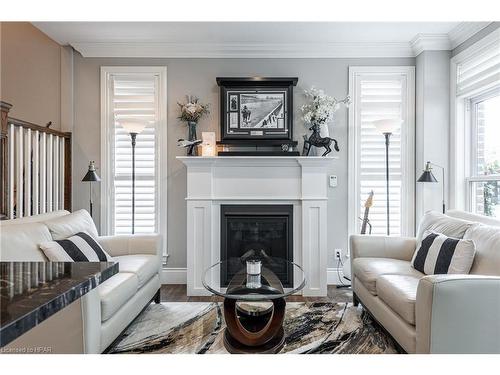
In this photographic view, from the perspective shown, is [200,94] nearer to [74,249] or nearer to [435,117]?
[74,249]

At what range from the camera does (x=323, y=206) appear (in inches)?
140

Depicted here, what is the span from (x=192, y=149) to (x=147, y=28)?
4.45 ft

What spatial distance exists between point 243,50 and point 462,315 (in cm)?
333

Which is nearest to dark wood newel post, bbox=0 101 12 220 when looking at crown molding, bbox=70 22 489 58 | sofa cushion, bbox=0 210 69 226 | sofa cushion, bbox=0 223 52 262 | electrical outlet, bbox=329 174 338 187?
sofa cushion, bbox=0 210 69 226

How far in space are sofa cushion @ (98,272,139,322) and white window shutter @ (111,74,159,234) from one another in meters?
1.49

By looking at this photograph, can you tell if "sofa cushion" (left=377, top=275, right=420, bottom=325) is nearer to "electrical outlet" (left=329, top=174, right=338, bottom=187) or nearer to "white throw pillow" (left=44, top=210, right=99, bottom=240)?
"electrical outlet" (left=329, top=174, right=338, bottom=187)

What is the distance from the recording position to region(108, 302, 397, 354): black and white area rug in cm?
230

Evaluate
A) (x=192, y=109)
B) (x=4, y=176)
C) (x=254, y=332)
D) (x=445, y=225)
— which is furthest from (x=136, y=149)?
(x=445, y=225)

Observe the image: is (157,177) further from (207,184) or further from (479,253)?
(479,253)

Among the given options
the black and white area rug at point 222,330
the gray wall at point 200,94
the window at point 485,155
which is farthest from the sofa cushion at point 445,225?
the gray wall at point 200,94

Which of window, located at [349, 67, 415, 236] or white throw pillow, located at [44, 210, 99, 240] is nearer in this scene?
white throw pillow, located at [44, 210, 99, 240]

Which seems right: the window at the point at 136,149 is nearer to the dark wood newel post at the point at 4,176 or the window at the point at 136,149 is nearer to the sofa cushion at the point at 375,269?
the dark wood newel post at the point at 4,176

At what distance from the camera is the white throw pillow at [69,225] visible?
7.92 ft

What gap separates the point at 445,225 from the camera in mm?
2668
